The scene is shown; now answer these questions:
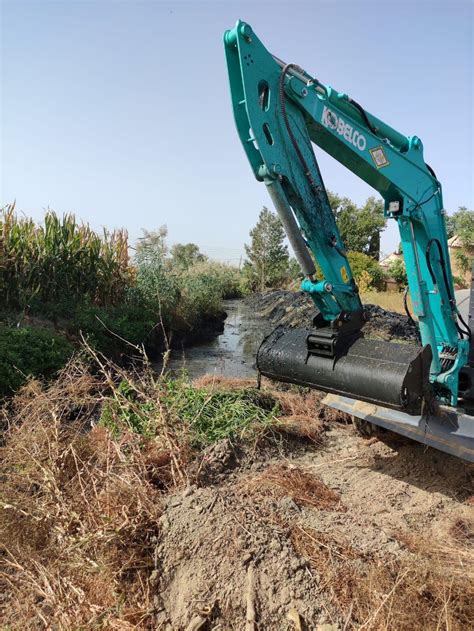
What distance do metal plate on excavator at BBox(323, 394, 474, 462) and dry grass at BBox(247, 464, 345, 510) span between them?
87cm

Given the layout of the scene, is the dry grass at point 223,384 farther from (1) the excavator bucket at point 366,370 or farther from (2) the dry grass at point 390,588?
(2) the dry grass at point 390,588

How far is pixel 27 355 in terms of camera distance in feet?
23.6

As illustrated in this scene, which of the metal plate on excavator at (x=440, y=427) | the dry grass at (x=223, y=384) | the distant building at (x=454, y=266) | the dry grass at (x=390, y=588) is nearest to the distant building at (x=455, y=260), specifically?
the distant building at (x=454, y=266)

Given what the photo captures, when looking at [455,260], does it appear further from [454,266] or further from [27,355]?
[27,355]

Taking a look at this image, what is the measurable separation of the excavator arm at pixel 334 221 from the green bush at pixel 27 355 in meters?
4.30

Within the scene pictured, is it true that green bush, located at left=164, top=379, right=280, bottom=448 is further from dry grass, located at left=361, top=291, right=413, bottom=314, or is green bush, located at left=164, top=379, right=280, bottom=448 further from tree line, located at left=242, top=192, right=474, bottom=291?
tree line, located at left=242, top=192, right=474, bottom=291

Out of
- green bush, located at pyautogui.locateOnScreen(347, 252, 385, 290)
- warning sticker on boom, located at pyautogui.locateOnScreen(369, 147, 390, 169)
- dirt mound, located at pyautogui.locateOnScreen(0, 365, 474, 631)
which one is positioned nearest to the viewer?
dirt mound, located at pyautogui.locateOnScreen(0, 365, 474, 631)

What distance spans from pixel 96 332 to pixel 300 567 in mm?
8200

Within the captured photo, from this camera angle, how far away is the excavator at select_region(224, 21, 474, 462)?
3322mm

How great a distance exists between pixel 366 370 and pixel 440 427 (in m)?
1.24

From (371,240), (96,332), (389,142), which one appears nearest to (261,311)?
(96,332)

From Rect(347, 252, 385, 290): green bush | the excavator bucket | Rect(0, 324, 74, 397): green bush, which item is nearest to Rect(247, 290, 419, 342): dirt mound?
the excavator bucket

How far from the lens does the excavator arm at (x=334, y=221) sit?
10.9 feet

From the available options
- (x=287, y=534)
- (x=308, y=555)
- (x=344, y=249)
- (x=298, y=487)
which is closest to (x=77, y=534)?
(x=287, y=534)
